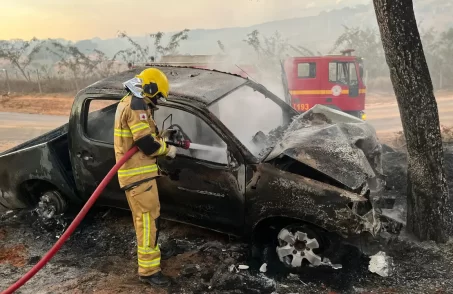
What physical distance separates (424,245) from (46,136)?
14.6ft

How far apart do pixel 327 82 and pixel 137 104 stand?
27.6 ft

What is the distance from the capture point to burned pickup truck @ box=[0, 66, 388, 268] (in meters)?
3.34

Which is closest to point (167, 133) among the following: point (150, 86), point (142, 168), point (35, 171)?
point (142, 168)

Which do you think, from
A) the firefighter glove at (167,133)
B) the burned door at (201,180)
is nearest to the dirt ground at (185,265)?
the burned door at (201,180)

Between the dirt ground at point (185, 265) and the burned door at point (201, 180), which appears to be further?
the burned door at point (201, 180)

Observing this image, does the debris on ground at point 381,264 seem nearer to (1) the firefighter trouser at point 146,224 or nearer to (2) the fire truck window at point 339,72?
(1) the firefighter trouser at point 146,224

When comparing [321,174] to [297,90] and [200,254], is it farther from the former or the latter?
[297,90]

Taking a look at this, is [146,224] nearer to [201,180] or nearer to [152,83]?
[201,180]

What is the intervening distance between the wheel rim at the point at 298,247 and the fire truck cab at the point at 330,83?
768cm

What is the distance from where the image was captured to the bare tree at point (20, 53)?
824 inches

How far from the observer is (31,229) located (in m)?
4.64

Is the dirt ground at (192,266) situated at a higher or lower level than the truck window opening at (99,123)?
lower

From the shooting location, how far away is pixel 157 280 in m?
3.40

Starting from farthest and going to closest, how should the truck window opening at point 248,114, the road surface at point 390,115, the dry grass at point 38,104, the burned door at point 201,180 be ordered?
the dry grass at point 38,104 → the road surface at point 390,115 → the truck window opening at point 248,114 → the burned door at point 201,180
